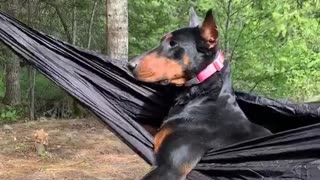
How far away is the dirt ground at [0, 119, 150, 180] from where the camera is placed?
432 cm

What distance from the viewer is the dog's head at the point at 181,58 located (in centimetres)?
222

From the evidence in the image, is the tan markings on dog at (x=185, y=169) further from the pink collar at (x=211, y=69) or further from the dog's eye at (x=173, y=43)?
the dog's eye at (x=173, y=43)

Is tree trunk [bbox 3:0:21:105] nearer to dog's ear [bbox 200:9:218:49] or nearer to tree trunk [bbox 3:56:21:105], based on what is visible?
tree trunk [bbox 3:56:21:105]

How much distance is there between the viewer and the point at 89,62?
2408 mm

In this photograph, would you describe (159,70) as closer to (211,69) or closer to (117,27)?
(211,69)

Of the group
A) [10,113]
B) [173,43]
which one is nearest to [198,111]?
[173,43]

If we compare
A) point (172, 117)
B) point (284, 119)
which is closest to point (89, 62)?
point (172, 117)

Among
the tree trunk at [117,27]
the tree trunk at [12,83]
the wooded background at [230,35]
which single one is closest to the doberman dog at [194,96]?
the tree trunk at [117,27]

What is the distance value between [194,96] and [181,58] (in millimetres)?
167

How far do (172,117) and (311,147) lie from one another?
2.00 feet

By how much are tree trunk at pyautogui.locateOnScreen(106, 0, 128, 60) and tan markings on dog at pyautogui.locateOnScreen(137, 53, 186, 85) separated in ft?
8.56

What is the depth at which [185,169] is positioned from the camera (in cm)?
203

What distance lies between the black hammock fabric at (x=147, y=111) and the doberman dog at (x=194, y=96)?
0.27ft

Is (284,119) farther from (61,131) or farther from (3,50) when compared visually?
(3,50)
